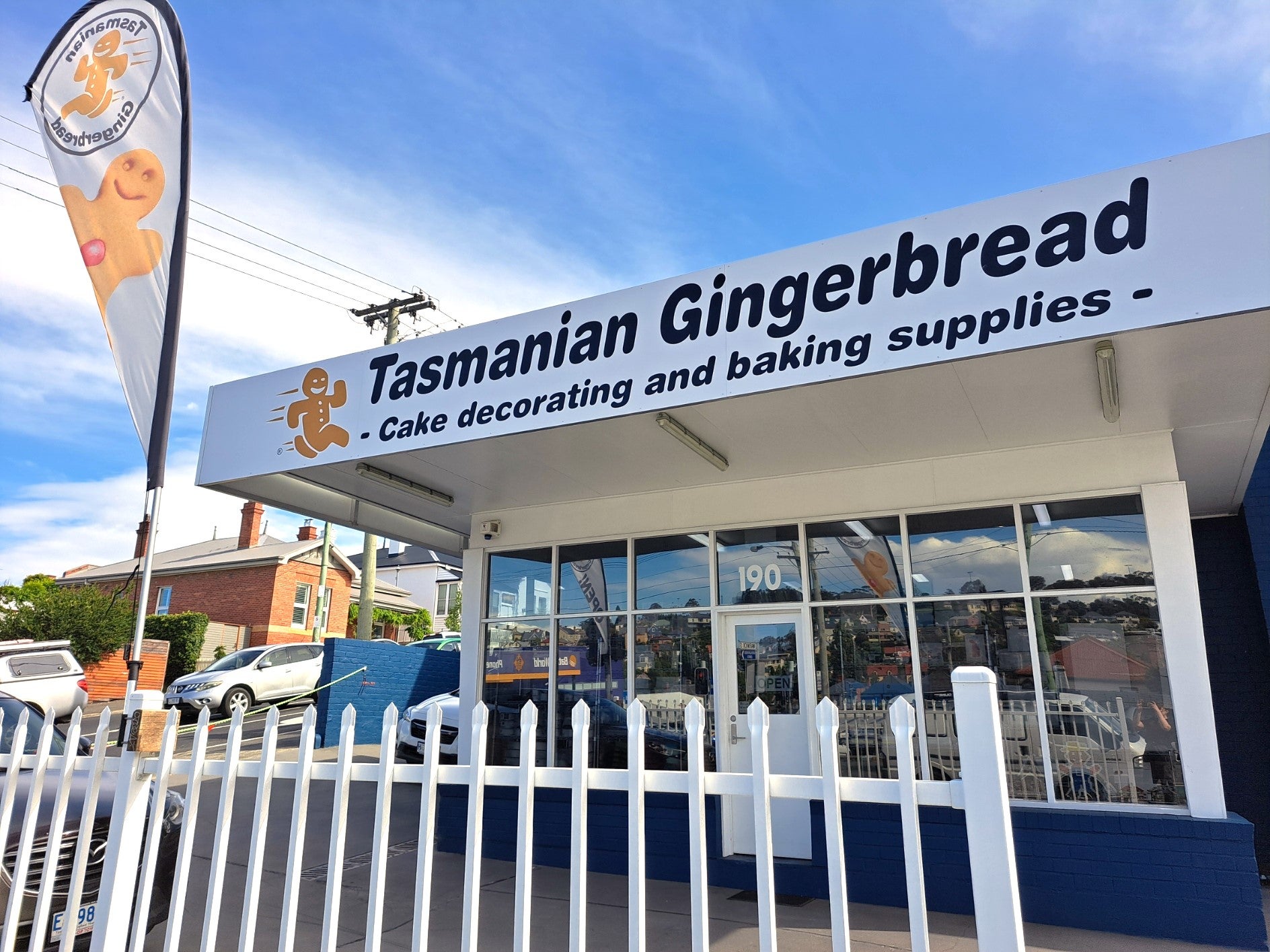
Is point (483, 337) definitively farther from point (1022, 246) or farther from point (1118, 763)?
point (1118, 763)

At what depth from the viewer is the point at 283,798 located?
1214 centimetres

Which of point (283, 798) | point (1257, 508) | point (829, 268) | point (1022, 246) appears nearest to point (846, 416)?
point (829, 268)

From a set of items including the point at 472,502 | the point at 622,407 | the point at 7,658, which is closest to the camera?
the point at 622,407

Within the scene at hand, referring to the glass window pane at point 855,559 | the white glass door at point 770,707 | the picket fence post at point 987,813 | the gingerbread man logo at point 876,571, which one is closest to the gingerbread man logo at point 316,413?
the white glass door at point 770,707

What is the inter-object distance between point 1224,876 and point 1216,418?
10.9 ft

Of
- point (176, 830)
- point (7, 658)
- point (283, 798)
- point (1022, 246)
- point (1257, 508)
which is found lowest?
point (283, 798)

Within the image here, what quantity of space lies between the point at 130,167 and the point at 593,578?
5.64 meters

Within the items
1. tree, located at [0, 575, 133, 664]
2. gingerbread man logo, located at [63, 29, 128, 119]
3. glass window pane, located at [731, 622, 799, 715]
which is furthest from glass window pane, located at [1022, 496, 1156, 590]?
tree, located at [0, 575, 133, 664]

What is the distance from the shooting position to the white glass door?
25.3ft

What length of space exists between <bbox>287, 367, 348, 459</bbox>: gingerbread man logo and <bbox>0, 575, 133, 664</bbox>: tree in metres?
19.4

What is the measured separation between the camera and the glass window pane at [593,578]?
9039 millimetres

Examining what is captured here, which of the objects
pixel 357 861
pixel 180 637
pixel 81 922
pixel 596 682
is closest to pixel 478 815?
pixel 81 922

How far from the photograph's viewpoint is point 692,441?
6727 millimetres

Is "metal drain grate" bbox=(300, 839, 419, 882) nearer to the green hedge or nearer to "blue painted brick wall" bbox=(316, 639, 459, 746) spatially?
"blue painted brick wall" bbox=(316, 639, 459, 746)
